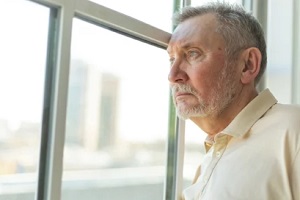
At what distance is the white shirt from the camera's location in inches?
38.5

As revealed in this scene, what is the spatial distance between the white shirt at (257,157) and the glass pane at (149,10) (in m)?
0.46

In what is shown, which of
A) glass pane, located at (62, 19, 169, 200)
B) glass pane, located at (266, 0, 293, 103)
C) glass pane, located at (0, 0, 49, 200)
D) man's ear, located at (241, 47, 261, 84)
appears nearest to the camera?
glass pane, located at (0, 0, 49, 200)

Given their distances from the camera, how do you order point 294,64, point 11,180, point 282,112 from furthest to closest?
point 294,64
point 282,112
point 11,180

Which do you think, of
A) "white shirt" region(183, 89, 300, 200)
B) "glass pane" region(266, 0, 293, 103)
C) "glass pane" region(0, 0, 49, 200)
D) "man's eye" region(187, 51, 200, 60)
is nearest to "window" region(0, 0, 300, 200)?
"glass pane" region(0, 0, 49, 200)

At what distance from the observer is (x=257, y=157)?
1024mm

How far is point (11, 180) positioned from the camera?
0.95 meters

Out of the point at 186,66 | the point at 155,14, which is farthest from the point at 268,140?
the point at 155,14

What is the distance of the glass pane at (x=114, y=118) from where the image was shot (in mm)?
1095

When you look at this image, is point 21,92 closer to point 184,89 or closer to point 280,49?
point 184,89

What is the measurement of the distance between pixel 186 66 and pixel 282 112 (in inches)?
12.8

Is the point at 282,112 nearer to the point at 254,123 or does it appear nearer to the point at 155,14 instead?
the point at 254,123

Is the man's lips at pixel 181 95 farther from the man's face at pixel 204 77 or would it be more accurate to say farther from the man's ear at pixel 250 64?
the man's ear at pixel 250 64

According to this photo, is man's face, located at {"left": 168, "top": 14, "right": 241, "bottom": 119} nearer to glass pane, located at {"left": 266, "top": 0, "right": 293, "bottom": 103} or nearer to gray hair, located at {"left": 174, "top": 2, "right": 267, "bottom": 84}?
gray hair, located at {"left": 174, "top": 2, "right": 267, "bottom": 84}

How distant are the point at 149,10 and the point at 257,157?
0.64 metres
